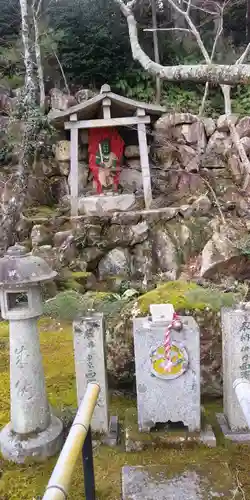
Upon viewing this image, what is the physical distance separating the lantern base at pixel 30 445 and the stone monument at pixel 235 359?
1467 mm

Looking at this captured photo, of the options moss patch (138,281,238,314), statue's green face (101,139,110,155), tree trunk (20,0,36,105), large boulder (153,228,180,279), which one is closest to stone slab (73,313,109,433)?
moss patch (138,281,238,314)

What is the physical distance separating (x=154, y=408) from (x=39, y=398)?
96 centimetres

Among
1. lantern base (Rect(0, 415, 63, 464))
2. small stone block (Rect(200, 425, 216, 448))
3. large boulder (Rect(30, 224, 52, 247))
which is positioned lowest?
small stone block (Rect(200, 425, 216, 448))

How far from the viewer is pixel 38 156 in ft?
39.8

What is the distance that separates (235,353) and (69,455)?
2.05m

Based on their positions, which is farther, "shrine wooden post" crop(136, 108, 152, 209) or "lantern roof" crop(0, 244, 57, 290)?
"shrine wooden post" crop(136, 108, 152, 209)

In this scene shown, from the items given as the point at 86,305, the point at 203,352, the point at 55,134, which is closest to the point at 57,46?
the point at 55,134

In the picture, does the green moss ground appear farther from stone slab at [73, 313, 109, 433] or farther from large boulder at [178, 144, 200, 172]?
large boulder at [178, 144, 200, 172]

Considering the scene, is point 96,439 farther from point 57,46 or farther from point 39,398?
point 57,46

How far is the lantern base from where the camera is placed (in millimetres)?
3271

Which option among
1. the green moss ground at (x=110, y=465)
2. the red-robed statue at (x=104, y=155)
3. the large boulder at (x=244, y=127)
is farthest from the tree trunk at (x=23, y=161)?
the green moss ground at (x=110, y=465)

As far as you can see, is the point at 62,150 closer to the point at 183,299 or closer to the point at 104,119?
the point at 104,119

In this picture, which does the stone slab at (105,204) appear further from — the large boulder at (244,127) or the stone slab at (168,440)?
the stone slab at (168,440)

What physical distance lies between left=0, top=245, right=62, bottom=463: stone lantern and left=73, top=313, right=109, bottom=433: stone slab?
34cm
